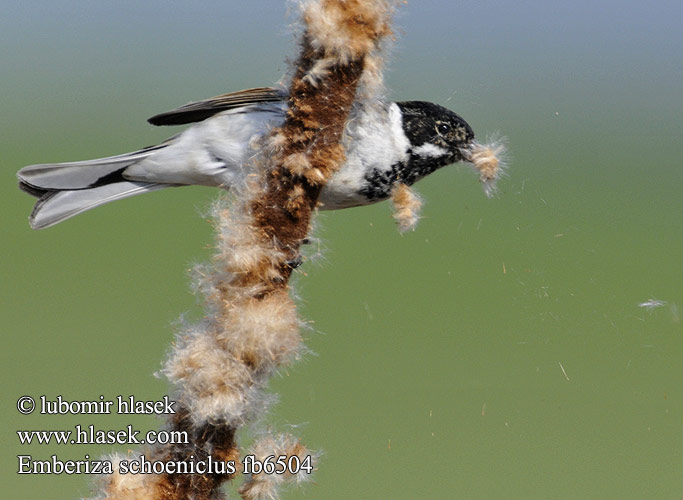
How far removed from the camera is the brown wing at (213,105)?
2502 mm

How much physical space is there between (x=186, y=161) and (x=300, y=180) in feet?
3.97

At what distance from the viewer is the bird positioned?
2336mm

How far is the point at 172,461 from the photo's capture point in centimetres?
139

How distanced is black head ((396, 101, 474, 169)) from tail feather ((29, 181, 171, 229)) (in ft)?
3.04

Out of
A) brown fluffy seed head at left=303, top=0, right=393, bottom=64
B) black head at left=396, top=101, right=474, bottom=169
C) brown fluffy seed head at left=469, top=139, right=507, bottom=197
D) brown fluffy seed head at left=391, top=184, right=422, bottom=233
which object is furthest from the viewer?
black head at left=396, top=101, right=474, bottom=169

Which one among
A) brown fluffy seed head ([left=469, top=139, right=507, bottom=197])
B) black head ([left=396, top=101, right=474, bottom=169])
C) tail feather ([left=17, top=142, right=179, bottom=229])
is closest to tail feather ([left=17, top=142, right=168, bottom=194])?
tail feather ([left=17, top=142, right=179, bottom=229])

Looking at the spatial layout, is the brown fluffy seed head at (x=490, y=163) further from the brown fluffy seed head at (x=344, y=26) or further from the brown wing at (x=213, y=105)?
the brown fluffy seed head at (x=344, y=26)

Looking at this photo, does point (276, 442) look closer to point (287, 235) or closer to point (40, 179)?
point (287, 235)

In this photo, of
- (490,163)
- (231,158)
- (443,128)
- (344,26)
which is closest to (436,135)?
(443,128)

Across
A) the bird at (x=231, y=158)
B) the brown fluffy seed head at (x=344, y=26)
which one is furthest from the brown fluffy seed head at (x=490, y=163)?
the brown fluffy seed head at (x=344, y=26)

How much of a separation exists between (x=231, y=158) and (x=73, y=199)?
559mm

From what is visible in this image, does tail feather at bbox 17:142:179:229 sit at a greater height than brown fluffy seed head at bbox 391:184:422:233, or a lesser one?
greater

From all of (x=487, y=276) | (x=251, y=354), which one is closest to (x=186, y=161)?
(x=251, y=354)

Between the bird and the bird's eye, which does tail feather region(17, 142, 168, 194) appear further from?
the bird's eye
